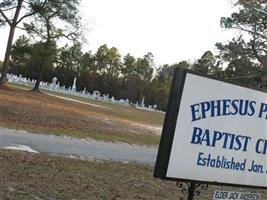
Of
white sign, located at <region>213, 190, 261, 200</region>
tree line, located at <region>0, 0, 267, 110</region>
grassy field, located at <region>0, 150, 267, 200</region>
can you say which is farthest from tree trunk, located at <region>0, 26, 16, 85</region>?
white sign, located at <region>213, 190, 261, 200</region>

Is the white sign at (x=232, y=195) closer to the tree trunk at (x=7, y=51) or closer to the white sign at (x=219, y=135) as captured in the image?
the white sign at (x=219, y=135)

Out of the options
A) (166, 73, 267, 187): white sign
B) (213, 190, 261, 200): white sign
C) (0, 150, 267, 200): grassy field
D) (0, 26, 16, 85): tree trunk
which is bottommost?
(0, 150, 267, 200): grassy field

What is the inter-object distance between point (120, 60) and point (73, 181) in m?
111

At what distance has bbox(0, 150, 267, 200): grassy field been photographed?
27.3 ft

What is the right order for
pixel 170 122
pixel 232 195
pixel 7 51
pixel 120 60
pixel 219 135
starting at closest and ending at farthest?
pixel 170 122
pixel 219 135
pixel 232 195
pixel 7 51
pixel 120 60

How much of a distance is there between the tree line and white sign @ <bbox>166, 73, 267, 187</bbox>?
1.18 metres

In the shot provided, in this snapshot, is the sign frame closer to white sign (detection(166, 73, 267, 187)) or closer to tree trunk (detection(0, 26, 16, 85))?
white sign (detection(166, 73, 267, 187))

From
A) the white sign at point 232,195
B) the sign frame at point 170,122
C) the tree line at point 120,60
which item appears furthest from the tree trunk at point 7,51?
the sign frame at point 170,122

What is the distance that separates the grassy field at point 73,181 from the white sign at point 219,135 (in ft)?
6.49

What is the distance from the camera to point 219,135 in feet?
19.9

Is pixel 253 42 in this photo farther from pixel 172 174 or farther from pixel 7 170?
pixel 172 174

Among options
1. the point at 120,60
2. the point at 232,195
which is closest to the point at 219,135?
the point at 232,195

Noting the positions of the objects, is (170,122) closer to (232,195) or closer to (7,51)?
(232,195)

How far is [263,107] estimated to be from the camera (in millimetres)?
6602
